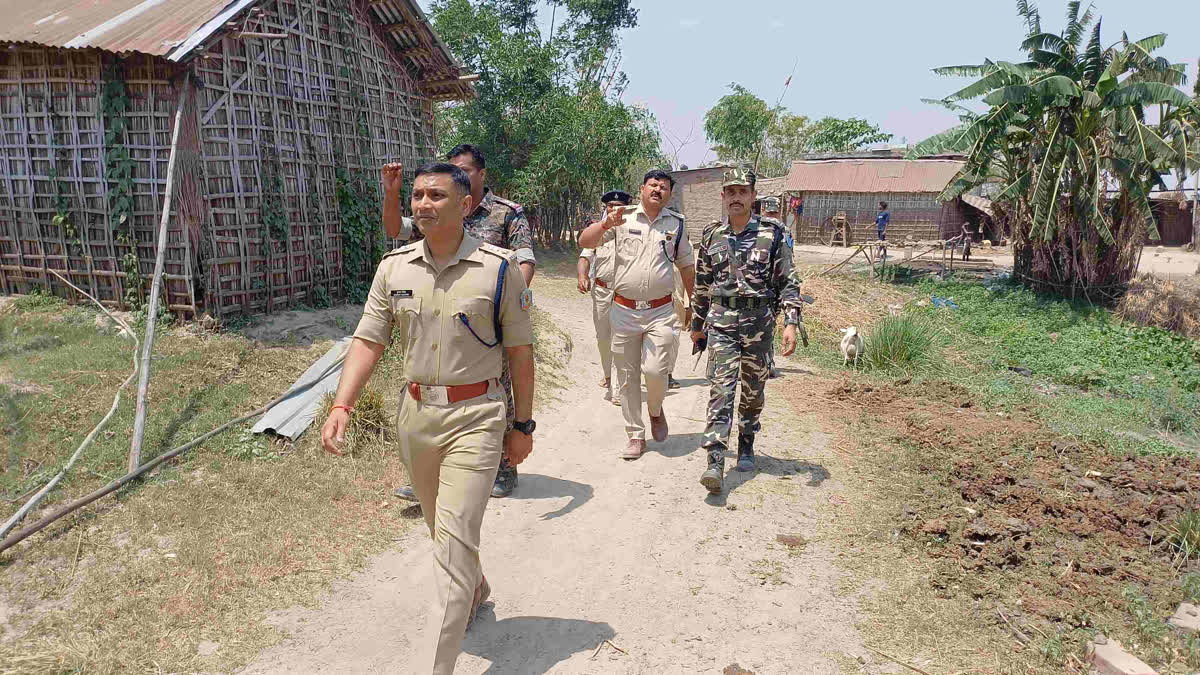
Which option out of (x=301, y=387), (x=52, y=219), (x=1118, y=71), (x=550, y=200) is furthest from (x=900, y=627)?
(x=550, y=200)

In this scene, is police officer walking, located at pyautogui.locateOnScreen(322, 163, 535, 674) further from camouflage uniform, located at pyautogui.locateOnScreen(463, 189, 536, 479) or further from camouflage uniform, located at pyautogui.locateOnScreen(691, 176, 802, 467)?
camouflage uniform, located at pyautogui.locateOnScreen(691, 176, 802, 467)

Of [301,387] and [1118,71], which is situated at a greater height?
[1118,71]

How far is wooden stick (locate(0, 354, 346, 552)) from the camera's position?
172 inches

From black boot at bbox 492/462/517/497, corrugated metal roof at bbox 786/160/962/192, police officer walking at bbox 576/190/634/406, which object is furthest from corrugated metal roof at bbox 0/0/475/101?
corrugated metal roof at bbox 786/160/962/192

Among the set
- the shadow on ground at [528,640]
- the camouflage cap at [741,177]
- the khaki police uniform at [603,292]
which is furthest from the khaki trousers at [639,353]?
the shadow on ground at [528,640]

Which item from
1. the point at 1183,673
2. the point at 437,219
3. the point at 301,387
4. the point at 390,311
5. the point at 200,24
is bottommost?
the point at 1183,673

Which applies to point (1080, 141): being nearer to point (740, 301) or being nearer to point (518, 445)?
point (740, 301)

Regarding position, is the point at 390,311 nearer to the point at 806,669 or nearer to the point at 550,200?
the point at 806,669

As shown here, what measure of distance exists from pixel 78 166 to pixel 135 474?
14.5 ft

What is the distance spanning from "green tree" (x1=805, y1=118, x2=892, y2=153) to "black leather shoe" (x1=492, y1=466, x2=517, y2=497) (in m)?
42.5

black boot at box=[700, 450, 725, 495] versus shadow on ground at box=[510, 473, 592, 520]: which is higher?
black boot at box=[700, 450, 725, 495]

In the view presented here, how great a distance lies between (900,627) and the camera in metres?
3.82

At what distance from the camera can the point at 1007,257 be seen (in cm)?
2530

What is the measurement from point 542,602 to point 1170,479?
482cm
